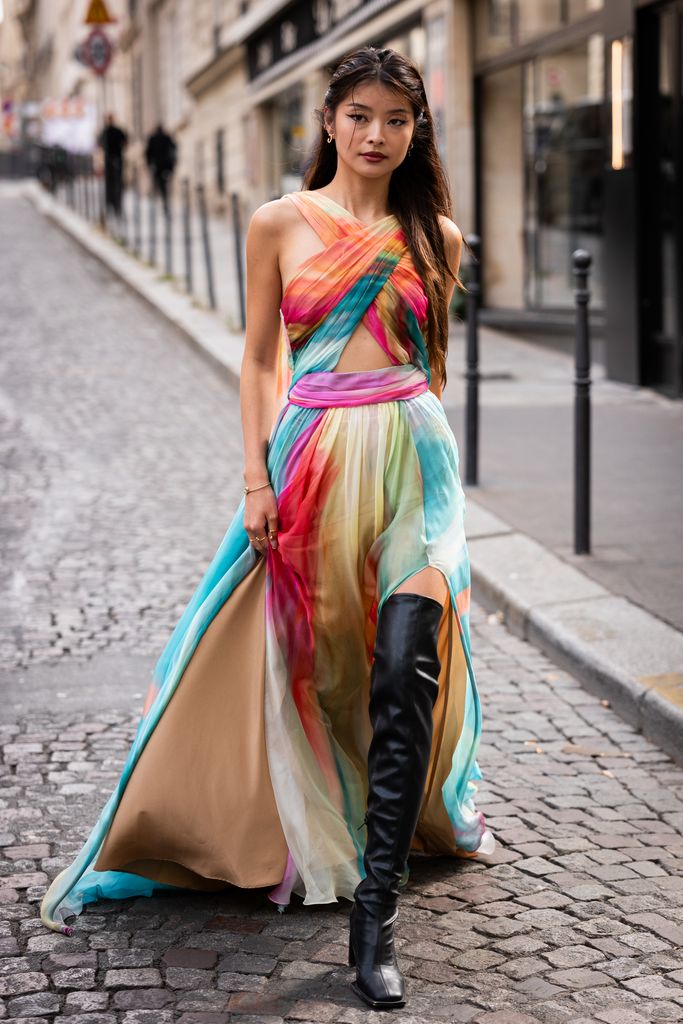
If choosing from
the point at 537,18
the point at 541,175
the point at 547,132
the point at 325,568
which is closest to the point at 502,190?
the point at 541,175

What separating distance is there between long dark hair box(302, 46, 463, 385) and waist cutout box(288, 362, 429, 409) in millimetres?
143

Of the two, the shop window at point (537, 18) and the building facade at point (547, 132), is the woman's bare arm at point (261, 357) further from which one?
the shop window at point (537, 18)

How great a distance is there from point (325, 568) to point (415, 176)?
2.87 feet

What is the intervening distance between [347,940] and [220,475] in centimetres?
563

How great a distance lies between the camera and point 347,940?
3.29 metres

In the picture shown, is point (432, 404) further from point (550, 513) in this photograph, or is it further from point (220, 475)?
point (220, 475)

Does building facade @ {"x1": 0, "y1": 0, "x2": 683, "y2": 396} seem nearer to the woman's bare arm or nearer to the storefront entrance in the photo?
the storefront entrance

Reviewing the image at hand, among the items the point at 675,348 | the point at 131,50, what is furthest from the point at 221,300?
the point at 131,50

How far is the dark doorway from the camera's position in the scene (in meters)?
10.6

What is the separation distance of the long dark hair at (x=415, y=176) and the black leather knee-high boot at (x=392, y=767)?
65 cm

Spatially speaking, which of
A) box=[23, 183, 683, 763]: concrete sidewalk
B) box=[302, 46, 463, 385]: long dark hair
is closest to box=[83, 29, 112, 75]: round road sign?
box=[23, 183, 683, 763]: concrete sidewalk

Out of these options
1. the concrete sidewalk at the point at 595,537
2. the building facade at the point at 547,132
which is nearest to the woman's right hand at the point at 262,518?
the building facade at the point at 547,132

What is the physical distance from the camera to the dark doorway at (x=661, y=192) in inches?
419

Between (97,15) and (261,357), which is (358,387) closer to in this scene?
(261,357)
